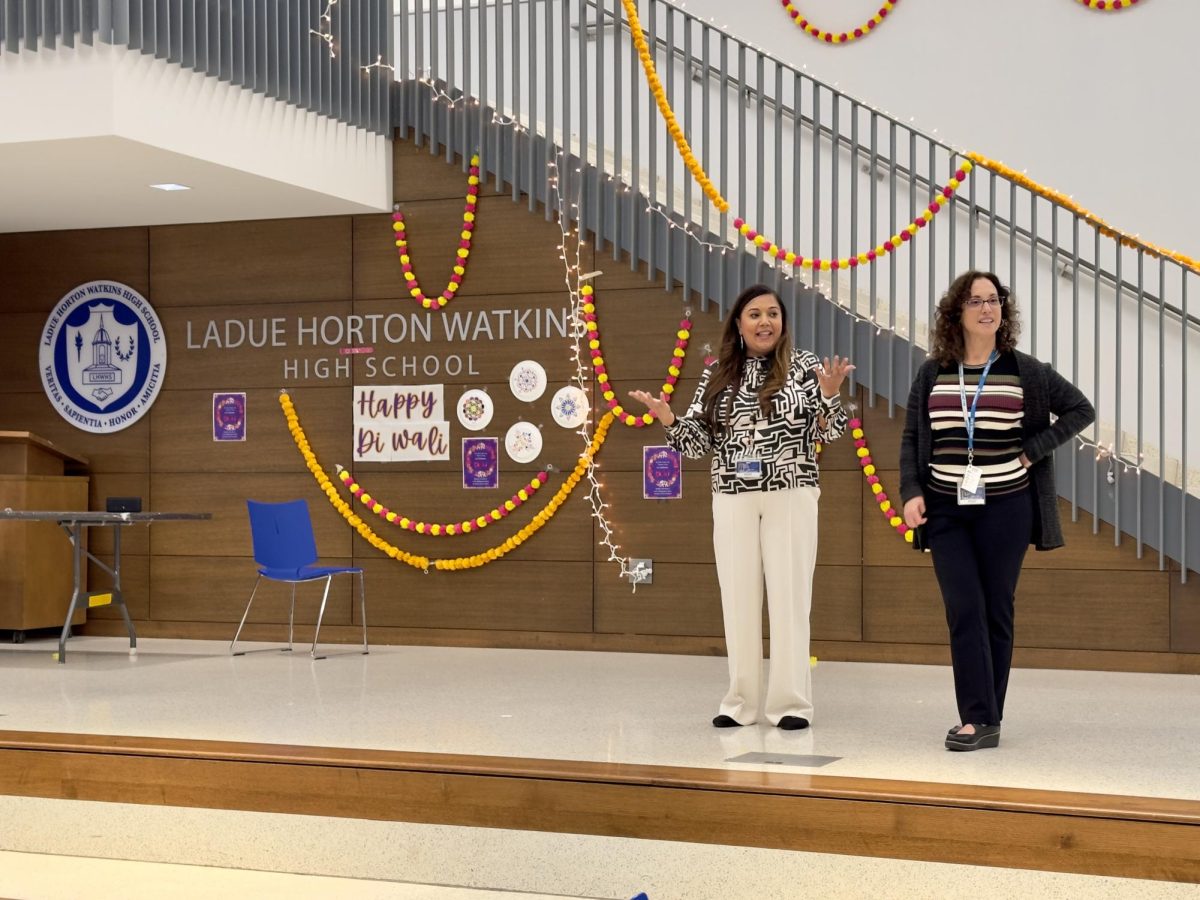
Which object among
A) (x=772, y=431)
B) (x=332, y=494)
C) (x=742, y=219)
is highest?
(x=742, y=219)

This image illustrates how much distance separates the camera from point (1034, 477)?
4738 millimetres

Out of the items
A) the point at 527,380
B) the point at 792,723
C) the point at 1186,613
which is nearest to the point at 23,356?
the point at 527,380

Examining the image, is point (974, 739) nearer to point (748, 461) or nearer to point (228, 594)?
point (748, 461)

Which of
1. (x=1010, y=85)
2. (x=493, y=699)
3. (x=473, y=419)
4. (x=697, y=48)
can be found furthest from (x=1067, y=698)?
(x=697, y=48)

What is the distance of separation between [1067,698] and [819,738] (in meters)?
1.52

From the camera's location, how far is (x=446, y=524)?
26.5 ft

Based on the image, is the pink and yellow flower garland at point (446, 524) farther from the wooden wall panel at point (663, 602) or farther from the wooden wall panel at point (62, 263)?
the wooden wall panel at point (62, 263)

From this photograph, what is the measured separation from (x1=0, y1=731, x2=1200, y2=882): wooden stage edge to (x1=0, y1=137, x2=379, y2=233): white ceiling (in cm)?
292

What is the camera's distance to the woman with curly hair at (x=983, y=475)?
15.4ft

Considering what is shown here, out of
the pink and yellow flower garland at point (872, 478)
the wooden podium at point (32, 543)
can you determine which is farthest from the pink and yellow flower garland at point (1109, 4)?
the wooden podium at point (32, 543)

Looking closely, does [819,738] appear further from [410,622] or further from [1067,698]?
[410,622]

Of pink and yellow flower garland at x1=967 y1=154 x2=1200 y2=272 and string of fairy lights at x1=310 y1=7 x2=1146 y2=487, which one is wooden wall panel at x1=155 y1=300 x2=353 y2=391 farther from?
pink and yellow flower garland at x1=967 y1=154 x2=1200 y2=272

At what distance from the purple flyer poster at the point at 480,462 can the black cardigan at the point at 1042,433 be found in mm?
3496

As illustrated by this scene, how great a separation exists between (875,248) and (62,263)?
471 cm
